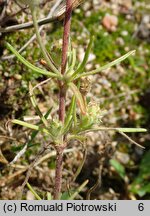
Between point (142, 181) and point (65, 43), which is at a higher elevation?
point (65, 43)

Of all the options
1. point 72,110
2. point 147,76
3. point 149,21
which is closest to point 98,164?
point 147,76

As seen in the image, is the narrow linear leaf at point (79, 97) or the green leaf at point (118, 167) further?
the green leaf at point (118, 167)

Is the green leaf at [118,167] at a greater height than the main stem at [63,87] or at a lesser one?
lesser

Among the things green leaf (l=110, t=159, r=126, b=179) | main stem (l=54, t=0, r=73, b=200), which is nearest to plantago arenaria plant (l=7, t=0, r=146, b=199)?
main stem (l=54, t=0, r=73, b=200)

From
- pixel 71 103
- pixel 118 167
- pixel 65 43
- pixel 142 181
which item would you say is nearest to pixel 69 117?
pixel 71 103

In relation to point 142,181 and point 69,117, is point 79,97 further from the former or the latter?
point 142,181

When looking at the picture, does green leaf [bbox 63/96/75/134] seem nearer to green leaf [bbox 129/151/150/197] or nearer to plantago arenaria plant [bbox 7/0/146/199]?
plantago arenaria plant [bbox 7/0/146/199]

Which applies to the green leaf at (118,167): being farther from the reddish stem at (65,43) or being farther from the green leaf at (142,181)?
the reddish stem at (65,43)

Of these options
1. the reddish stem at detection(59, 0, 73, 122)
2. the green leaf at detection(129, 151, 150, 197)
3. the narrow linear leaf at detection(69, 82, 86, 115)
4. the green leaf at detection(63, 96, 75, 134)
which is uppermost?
the reddish stem at detection(59, 0, 73, 122)

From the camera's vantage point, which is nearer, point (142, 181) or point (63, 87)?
point (63, 87)

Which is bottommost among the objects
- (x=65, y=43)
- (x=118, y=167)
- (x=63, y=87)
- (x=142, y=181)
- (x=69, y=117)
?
(x=142, y=181)

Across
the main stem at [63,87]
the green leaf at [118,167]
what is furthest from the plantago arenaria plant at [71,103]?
the green leaf at [118,167]

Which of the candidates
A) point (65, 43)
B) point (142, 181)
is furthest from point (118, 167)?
point (65, 43)
